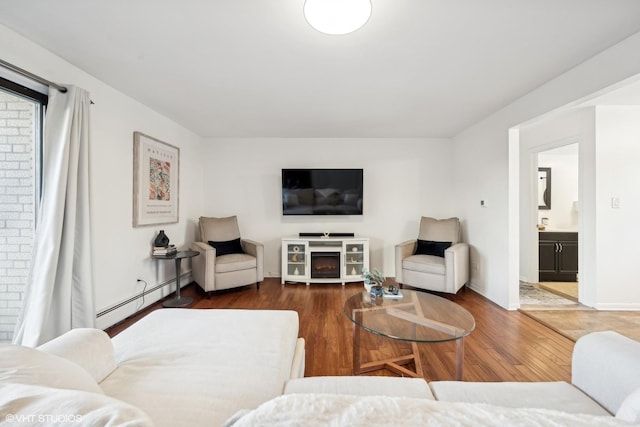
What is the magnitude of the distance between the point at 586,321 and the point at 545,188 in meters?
2.67

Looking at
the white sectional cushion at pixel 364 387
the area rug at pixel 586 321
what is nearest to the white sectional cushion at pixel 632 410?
the white sectional cushion at pixel 364 387

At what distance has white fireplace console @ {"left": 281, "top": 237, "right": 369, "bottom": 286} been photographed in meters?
3.75

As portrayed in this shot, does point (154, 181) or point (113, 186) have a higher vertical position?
point (154, 181)

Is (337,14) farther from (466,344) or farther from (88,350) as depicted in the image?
(466,344)

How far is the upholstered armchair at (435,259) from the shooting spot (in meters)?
3.10

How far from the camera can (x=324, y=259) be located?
3768mm

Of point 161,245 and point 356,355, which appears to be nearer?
point 356,355

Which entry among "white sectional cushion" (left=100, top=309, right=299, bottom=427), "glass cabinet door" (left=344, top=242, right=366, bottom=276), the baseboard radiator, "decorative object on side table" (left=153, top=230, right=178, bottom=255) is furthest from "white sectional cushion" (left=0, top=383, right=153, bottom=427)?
"glass cabinet door" (left=344, top=242, right=366, bottom=276)

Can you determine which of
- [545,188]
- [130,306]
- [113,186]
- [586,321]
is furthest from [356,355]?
[545,188]

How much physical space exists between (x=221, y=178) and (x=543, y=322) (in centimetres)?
443

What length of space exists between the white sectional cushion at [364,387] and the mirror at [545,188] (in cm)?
483

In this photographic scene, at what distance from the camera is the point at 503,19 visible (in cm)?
149

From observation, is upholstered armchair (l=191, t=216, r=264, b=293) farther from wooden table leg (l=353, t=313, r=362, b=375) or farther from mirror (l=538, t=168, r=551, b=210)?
mirror (l=538, t=168, r=551, b=210)

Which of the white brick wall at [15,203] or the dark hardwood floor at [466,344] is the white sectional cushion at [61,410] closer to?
the dark hardwood floor at [466,344]
